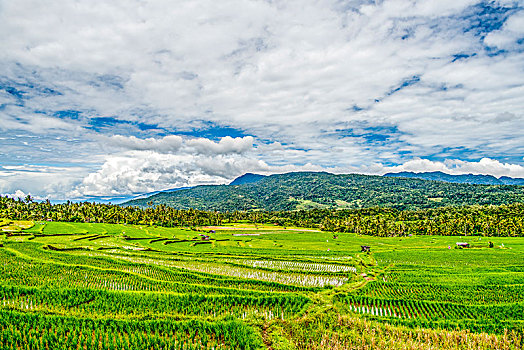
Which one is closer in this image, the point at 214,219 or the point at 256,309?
the point at 256,309

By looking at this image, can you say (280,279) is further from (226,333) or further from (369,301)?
A: (226,333)

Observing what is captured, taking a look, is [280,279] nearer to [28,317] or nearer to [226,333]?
[226,333]

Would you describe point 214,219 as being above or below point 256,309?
below

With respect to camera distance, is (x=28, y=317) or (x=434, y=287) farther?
(x=434, y=287)

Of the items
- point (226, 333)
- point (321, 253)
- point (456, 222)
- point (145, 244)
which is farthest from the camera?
point (456, 222)

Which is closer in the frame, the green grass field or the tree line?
the green grass field

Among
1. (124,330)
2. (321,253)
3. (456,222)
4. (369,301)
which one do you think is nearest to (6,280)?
(124,330)

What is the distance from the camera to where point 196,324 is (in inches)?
607

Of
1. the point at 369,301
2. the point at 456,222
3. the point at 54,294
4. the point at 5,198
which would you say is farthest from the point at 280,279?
the point at 5,198

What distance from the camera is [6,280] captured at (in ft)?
78.9

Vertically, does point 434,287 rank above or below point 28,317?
below

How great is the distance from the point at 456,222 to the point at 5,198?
192 meters

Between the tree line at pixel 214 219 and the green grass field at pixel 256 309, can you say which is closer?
the green grass field at pixel 256 309

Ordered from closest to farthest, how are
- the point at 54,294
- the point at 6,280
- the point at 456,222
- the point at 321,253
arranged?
1. the point at 54,294
2. the point at 6,280
3. the point at 321,253
4. the point at 456,222
